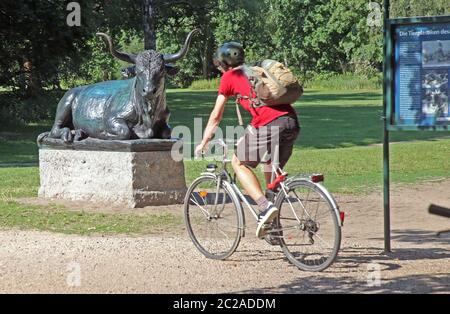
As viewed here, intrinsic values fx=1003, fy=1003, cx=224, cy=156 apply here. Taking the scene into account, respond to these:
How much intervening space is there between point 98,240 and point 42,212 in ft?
8.46

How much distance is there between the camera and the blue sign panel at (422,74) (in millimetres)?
8570

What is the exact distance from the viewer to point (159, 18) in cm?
5400

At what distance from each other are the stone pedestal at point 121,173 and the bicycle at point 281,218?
3.30 m

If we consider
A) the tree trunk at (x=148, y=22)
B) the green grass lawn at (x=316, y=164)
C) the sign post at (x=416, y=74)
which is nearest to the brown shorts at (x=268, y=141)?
the sign post at (x=416, y=74)

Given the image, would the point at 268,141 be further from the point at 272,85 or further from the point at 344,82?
the point at 344,82

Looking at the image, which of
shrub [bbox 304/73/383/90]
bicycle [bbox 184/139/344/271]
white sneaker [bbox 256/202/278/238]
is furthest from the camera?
shrub [bbox 304/73/383/90]

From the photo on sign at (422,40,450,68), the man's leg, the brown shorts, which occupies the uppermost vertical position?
the photo on sign at (422,40,450,68)

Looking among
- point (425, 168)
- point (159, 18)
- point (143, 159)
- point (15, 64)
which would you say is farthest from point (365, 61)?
point (143, 159)

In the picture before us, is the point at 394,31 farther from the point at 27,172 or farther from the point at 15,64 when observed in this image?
the point at 15,64

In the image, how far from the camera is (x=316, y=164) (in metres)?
18.9

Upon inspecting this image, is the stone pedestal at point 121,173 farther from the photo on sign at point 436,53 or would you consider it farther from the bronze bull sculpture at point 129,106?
the photo on sign at point 436,53

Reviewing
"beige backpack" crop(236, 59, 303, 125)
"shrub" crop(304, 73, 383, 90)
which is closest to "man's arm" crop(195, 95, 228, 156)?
"beige backpack" crop(236, 59, 303, 125)

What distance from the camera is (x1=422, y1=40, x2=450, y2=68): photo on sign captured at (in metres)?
8.56

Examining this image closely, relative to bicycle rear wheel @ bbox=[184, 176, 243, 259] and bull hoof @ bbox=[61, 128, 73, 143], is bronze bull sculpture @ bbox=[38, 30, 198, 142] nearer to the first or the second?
bull hoof @ bbox=[61, 128, 73, 143]
